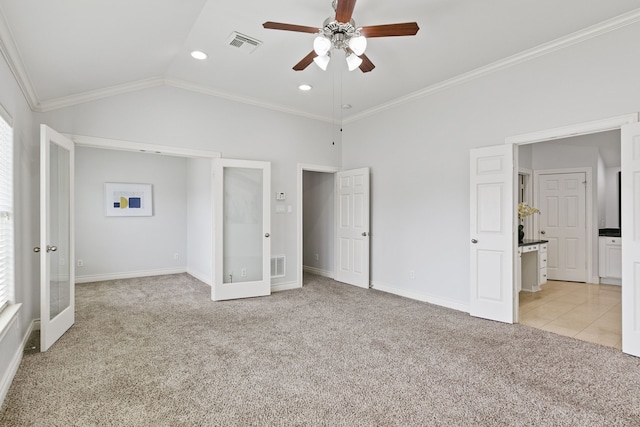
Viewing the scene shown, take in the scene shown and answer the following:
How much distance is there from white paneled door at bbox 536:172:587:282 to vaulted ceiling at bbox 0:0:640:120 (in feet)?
11.8

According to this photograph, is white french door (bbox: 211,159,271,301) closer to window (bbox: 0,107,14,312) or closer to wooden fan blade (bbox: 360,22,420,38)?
window (bbox: 0,107,14,312)

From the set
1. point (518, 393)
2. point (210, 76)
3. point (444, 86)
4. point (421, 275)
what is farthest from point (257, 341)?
point (444, 86)

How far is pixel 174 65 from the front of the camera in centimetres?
393

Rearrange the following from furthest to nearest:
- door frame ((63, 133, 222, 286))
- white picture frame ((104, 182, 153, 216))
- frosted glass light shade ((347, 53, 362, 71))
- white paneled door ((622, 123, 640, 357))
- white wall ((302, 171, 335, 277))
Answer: white wall ((302, 171, 335, 277)) → white picture frame ((104, 182, 153, 216)) → door frame ((63, 133, 222, 286)) → white paneled door ((622, 123, 640, 357)) → frosted glass light shade ((347, 53, 362, 71))

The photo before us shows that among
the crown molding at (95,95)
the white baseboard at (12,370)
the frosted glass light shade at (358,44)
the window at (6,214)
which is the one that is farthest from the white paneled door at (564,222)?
the window at (6,214)

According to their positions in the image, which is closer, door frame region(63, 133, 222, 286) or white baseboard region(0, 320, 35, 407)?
white baseboard region(0, 320, 35, 407)

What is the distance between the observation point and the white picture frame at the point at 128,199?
6117mm

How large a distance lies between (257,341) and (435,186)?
9.78ft

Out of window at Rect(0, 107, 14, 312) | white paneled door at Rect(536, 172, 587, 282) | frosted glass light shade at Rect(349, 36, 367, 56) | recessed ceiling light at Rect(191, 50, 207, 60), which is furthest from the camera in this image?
white paneled door at Rect(536, 172, 587, 282)

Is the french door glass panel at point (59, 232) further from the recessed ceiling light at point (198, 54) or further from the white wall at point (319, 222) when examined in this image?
the white wall at point (319, 222)

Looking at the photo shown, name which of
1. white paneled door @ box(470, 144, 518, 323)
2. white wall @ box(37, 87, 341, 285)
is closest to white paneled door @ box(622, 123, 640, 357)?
white paneled door @ box(470, 144, 518, 323)

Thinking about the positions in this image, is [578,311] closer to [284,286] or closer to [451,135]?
[451,135]

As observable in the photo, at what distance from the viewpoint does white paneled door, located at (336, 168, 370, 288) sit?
541 cm

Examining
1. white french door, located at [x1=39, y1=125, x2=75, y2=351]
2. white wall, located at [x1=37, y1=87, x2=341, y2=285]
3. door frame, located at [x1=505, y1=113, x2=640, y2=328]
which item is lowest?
white french door, located at [x1=39, y1=125, x2=75, y2=351]
